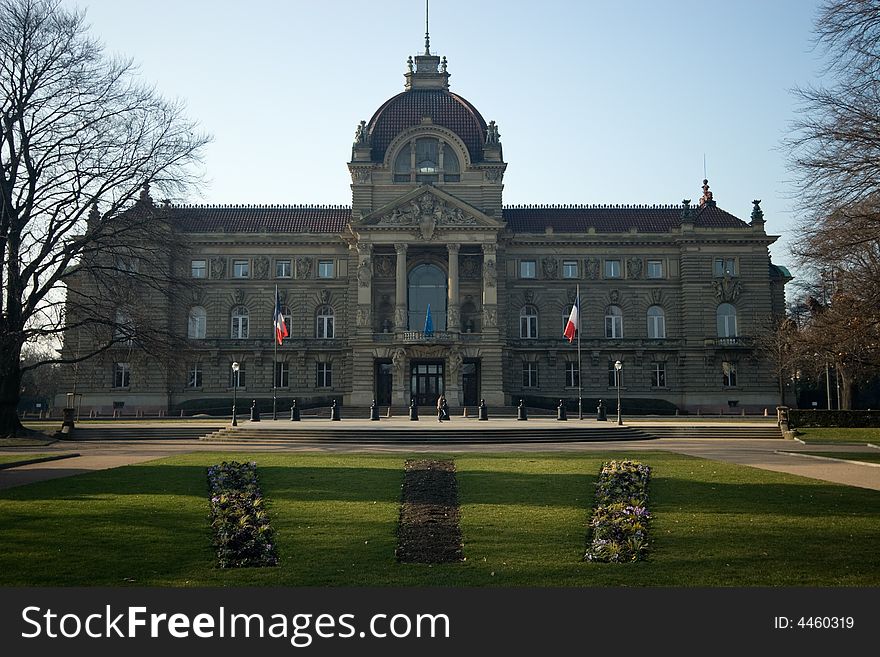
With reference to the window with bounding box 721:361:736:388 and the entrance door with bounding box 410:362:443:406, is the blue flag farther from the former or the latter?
the window with bounding box 721:361:736:388

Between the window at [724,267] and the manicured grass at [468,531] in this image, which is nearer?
the manicured grass at [468,531]

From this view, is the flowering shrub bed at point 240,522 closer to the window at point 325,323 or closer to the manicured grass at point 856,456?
the manicured grass at point 856,456

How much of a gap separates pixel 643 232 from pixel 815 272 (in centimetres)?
3852

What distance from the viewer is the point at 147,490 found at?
66.9 feet

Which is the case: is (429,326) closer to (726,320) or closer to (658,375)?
(658,375)

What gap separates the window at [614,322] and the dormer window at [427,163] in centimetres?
1885

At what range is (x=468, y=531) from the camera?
601 inches

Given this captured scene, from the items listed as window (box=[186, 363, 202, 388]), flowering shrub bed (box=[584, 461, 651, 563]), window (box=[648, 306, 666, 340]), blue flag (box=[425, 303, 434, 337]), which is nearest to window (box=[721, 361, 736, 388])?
window (box=[648, 306, 666, 340])

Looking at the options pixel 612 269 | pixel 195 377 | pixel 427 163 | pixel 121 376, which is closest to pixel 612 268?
pixel 612 269

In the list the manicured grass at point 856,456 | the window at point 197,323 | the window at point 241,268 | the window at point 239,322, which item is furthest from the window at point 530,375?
the manicured grass at point 856,456

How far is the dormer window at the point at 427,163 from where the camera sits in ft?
233

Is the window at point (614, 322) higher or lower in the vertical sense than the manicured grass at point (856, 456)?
higher

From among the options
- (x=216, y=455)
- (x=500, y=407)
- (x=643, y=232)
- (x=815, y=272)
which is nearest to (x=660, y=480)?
(x=216, y=455)

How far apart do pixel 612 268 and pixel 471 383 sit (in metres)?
17.7
